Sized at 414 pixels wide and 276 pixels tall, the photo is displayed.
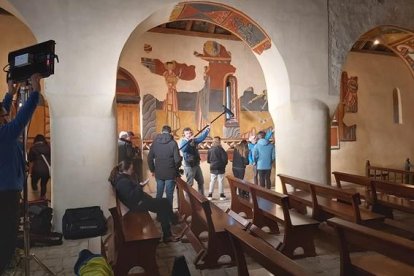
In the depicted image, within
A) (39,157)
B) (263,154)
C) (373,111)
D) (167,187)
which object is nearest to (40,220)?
(167,187)

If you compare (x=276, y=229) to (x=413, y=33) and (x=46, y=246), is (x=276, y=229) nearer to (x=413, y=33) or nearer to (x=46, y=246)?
(x=46, y=246)

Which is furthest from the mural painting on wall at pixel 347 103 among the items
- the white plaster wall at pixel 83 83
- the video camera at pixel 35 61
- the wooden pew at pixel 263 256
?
the video camera at pixel 35 61

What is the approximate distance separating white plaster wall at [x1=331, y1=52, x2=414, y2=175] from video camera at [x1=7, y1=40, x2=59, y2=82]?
10.2 metres

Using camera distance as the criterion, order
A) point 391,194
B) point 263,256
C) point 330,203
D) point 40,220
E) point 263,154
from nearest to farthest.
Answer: point 263,256
point 40,220
point 391,194
point 330,203
point 263,154

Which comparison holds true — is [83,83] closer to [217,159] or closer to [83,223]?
[83,223]

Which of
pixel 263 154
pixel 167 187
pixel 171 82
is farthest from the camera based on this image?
pixel 171 82

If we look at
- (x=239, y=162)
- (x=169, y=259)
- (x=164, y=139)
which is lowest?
(x=169, y=259)

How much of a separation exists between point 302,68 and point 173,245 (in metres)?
3.61

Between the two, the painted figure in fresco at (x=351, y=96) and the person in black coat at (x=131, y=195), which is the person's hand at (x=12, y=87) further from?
the painted figure in fresco at (x=351, y=96)

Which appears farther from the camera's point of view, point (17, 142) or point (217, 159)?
point (217, 159)

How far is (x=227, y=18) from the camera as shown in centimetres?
545

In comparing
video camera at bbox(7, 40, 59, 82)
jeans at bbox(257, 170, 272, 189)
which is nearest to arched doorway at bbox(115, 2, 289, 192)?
jeans at bbox(257, 170, 272, 189)

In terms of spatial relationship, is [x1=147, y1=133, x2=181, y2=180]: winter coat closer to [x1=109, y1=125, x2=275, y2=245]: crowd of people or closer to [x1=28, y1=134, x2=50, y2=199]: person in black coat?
[x1=109, y1=125, x2=275, y2=245]: crowd of people

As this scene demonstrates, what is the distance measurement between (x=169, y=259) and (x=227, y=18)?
3.89 m
